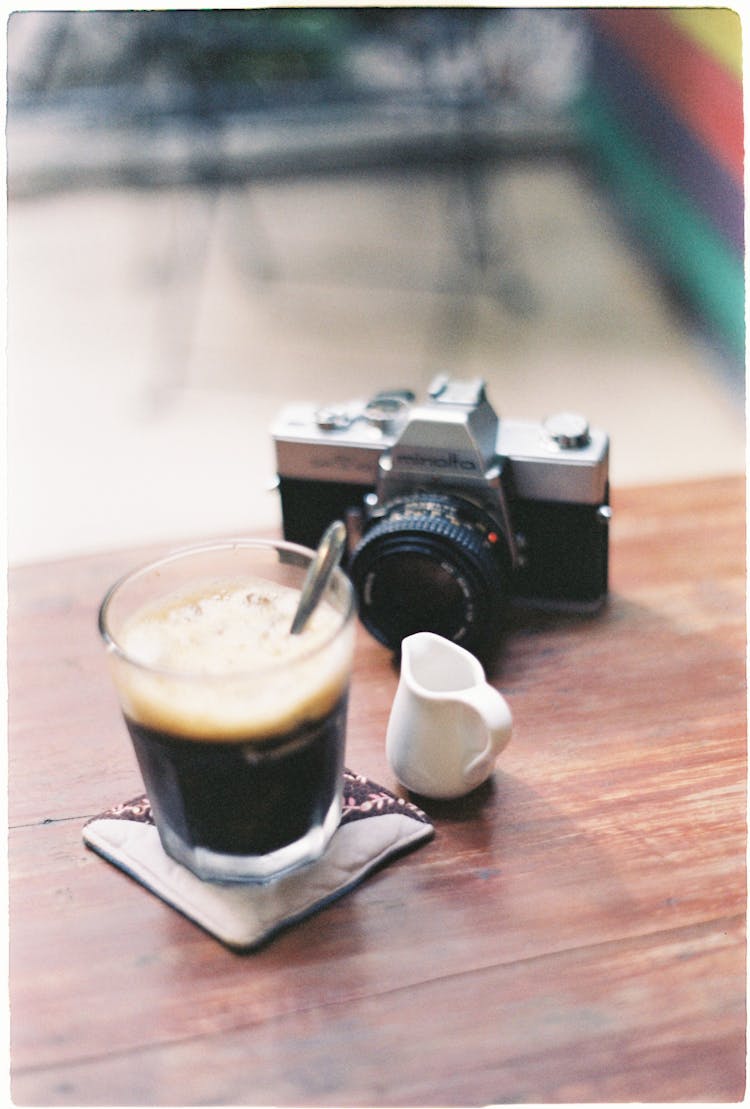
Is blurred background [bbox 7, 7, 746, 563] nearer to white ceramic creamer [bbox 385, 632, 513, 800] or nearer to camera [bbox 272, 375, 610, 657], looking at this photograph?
camera [bbox 272, 375, 610, 657]

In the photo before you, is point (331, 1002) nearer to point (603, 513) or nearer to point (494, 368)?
point (603, 513)

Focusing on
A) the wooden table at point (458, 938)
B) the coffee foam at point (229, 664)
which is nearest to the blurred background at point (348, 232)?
the wooden table at point (458, 938)

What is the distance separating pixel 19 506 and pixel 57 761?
4.35 feet

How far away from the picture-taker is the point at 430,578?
841mm

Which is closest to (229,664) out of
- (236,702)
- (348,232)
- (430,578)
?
(236,702)

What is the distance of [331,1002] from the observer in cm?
57

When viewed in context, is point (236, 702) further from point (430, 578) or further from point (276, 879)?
point (430, 578)

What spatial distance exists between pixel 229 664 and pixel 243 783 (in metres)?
0.06

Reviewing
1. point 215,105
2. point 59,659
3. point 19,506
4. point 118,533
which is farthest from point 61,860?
point 215,105

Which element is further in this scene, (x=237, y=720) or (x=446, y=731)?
(x=446, y=731)

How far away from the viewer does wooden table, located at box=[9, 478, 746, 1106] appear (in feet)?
1.79

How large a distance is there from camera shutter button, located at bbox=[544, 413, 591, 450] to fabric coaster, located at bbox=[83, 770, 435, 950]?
0.31m

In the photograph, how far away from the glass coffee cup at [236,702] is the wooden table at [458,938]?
46mm

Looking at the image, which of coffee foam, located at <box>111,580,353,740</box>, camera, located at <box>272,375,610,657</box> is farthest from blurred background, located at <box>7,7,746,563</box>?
coffee foam, located at <box>111,580,353,740</box>
